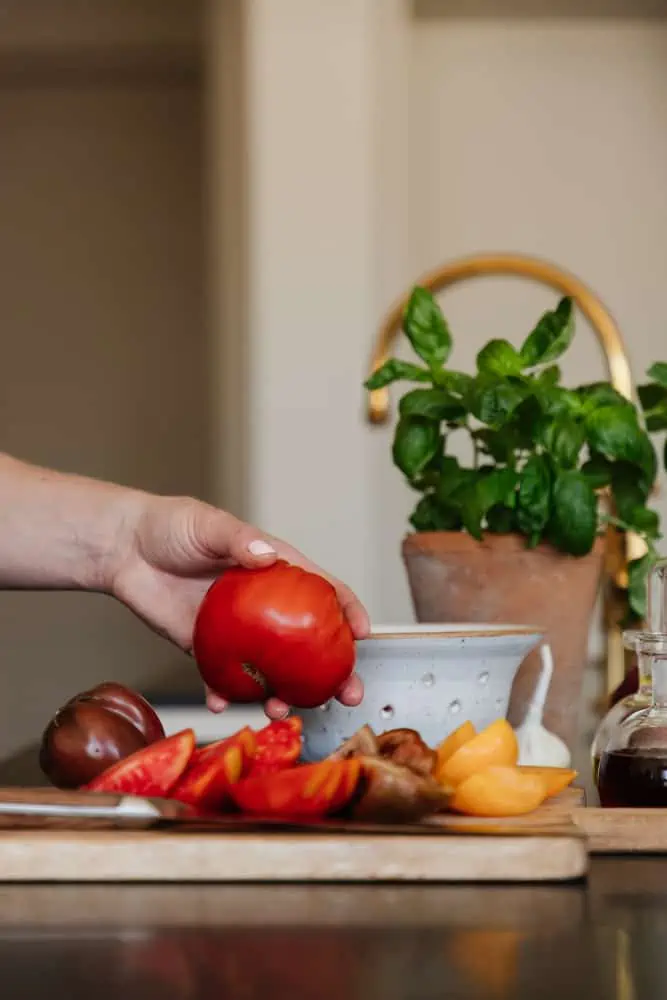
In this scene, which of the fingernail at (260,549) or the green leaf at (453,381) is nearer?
the fingernail at (260,549)

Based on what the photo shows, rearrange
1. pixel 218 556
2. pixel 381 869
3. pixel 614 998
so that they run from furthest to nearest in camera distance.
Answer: pixel 218 556 → pixel 381 869 → pixel 614 998

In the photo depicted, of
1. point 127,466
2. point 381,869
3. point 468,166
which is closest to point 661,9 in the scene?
point 468,166

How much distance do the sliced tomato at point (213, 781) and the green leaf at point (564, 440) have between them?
564 mm

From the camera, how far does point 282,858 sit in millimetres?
675

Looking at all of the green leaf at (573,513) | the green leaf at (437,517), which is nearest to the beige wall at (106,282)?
the green leaf at (437,517)

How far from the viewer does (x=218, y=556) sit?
1.13m

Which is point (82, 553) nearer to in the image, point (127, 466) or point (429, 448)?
point (429, 448)

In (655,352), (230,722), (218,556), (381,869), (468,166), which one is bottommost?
(230,722)

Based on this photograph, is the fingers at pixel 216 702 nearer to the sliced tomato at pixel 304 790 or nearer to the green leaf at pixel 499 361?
the sliced tomato at pixel 304 790

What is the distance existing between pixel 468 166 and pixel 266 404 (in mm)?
1148

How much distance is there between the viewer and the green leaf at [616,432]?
1.30m

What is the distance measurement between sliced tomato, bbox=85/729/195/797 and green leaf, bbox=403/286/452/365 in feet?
2.17

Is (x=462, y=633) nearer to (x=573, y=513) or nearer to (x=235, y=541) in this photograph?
(x=235, y=541)

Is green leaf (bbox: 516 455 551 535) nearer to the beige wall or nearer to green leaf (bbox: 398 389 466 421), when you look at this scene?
green leaf (bbox: 398 389 466 421)
